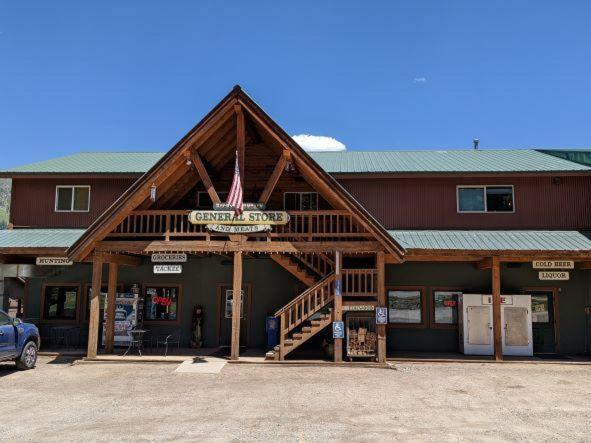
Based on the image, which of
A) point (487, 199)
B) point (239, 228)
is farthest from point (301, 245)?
point (487, 199)

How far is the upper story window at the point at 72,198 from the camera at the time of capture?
20.7 m

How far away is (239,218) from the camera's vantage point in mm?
16375

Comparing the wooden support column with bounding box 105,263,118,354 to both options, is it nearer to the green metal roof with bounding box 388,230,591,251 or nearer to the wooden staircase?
the wooden staircase

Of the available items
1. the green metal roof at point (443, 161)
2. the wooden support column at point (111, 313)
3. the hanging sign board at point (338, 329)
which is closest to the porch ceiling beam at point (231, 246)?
the wooden support column at point (111, 313)

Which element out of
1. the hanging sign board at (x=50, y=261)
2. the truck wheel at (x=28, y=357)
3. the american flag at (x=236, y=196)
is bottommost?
the truck wheel at (x=28, y=357)

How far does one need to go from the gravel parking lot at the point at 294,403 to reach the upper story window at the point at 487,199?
20.5ft

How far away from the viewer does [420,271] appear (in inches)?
769

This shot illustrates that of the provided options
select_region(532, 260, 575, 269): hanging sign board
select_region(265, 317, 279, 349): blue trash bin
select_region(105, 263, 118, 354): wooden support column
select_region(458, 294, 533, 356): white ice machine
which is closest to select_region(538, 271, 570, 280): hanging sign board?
select_region(532, 260, 575, 269): hanging sign board

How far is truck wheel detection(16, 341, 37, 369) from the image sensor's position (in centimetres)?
1461

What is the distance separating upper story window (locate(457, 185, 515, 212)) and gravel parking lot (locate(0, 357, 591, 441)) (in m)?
6.23

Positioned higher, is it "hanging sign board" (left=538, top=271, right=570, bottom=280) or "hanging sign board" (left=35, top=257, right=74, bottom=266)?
"hanging sign board" (left=35, top=257, right=74, bottom=266)

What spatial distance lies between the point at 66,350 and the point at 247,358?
282 inches

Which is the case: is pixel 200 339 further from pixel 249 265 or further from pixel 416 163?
pixel 416 163

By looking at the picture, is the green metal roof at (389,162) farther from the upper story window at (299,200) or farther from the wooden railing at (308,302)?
the wooden railing at (308,302)
